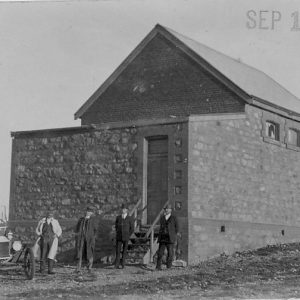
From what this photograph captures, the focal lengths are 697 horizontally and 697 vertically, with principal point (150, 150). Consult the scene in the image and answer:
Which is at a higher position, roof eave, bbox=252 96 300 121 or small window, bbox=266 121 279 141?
roof eave, bbox=252 96 300 121

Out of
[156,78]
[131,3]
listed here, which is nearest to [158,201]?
[131,3]

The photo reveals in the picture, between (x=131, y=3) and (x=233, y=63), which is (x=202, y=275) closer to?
(x=131, y=3)

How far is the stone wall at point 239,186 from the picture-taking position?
1992 centimetres

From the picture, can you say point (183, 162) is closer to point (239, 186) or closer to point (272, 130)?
point (239, 186)

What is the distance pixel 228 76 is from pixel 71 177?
742 centimetres

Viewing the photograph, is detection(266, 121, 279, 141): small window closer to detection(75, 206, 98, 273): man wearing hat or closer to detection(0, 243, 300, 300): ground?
detection(0, 243, 300, 300): ground

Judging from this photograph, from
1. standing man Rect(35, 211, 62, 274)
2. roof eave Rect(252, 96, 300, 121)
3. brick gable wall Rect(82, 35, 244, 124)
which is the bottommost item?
standing man Rect(35, 211, 62, 274)

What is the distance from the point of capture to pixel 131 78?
27906mm

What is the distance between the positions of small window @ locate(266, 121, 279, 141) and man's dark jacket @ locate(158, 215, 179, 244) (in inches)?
267

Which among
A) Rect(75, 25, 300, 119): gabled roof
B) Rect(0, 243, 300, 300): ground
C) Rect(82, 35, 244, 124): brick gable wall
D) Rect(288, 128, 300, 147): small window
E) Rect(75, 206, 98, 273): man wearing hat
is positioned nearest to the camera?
Rect(0, 243, 300, 300): ground

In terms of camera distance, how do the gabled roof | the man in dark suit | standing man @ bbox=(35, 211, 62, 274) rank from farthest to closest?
1. the gabled roof
2. the man in dark suit
3. standing man @ bbox=(35, 211, 62, 274)

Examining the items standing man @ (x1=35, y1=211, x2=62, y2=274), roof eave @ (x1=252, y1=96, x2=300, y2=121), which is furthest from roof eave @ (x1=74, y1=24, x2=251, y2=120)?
standing man @ (x1=35, y1=211, x2=62, y2=274)

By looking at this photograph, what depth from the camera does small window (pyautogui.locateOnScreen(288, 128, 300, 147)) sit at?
25427 mm

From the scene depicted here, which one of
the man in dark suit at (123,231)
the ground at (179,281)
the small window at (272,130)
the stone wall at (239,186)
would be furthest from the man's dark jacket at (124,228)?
the small window at (272,130)
